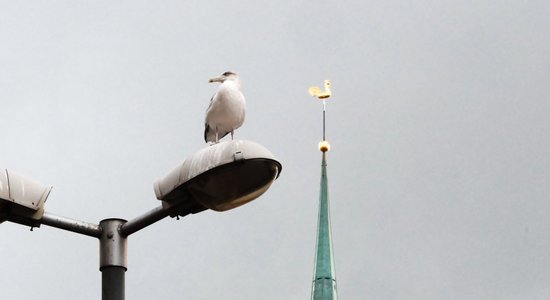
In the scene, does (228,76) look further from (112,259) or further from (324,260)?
(324,260)

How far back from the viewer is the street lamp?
14055mm

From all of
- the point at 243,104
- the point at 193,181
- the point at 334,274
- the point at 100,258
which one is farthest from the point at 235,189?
the point at 334,274

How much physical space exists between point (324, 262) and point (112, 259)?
112m

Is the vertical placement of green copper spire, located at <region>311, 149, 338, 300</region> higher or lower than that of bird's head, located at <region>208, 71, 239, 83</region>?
higher

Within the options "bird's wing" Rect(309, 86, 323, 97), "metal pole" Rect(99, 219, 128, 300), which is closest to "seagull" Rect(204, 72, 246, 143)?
"metal pole" Rect(99, 219, 128, 300)

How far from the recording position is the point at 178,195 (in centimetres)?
1452

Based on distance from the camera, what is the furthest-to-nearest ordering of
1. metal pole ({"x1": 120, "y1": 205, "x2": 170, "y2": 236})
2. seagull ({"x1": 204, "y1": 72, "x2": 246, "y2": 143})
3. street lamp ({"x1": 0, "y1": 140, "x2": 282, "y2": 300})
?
seagull ({"x1": 204, "y1": 72, "x2": 246, "y2": 143}) → metal pole ({"x1": 120, "y1": 205, "x2": 170, "y2": 236}) → street lamp ({"x1": 0, "y1": 140, "x2": 282, "y2": 300})

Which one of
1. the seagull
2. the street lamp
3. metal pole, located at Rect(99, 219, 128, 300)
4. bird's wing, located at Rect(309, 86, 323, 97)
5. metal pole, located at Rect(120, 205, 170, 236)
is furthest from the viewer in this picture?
bird's wing, located at Rect(309, 86, 323, 97)

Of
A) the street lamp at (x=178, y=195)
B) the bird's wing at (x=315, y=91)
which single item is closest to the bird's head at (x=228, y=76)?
the street lamp at (x=178, y=195)

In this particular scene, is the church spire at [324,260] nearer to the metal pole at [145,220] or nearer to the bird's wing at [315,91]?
the bird's wing at [315,91]

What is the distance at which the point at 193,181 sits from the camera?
14375 millimetres

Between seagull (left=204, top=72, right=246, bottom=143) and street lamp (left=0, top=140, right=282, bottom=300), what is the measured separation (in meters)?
7.32

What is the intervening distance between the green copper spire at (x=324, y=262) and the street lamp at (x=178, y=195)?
11035 cm

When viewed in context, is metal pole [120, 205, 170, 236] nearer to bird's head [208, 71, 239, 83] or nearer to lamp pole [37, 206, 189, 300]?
lamp pole [37, 206, 189, 300]
